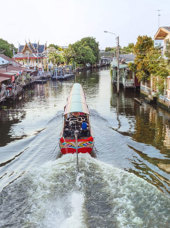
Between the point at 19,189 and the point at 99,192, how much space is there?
12.1ft

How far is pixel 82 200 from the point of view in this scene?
10695 mm

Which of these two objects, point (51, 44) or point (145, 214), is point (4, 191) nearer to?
point (145, 214)

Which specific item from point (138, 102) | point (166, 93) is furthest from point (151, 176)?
point (138, 102)

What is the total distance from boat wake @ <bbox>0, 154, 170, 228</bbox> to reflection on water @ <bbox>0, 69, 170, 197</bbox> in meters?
1.17

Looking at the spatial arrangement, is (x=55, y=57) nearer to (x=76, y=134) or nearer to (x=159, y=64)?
(x=159, y=64)

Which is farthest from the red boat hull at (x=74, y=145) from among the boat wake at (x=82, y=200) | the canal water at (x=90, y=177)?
the boat wake at (x=82, y=200)

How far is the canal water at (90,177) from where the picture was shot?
32.1 ft

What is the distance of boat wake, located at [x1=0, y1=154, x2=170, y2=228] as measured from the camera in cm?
955

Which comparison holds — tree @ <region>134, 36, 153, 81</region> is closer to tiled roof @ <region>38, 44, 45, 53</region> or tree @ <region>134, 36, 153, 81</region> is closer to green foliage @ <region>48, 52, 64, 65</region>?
green foliage @ <region>48, 52, 64, 65</region>

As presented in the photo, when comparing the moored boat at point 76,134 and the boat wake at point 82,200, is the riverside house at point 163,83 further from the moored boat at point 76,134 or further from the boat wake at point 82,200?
the boat wake at point 82,200

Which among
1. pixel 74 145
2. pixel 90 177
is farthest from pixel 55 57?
pixel 90 177

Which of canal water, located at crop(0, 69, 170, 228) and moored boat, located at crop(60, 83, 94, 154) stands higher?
moored boat, located at crop(60, 83, 94, 154)

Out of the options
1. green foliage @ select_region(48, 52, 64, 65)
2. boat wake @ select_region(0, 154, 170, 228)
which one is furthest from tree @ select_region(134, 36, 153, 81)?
green foliage @ select_region(48, 52, 64, 65)

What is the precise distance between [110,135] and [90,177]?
7797mm
